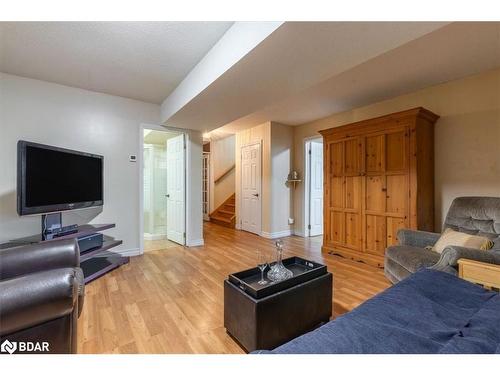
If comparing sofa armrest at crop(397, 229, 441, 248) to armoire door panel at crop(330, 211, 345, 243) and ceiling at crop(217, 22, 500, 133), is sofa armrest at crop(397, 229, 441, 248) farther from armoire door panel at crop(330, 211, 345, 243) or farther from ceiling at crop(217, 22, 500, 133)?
ceiling at crop(217, 22, 500, 133)

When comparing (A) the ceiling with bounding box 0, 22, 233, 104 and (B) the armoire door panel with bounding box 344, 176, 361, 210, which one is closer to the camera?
(A) the ceiling with bounding box 0, 22, 233, 104

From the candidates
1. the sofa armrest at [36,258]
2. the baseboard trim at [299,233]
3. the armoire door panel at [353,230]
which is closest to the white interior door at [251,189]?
the baseboard trim at [299,233]

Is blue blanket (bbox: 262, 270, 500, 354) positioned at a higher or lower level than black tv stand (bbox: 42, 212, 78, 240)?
lower

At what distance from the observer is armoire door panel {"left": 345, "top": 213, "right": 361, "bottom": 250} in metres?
3.25

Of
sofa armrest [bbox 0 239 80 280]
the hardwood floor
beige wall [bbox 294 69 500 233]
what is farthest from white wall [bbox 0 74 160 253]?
beige wall [bbox 294 69 500 233]

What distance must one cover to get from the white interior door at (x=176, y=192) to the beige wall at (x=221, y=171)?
233cm

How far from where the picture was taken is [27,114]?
8.86 ft

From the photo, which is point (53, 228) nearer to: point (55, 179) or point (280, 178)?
point (55, 179)

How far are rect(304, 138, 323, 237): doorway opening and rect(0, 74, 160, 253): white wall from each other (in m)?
2.91

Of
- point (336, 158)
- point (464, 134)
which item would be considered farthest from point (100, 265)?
point (464, 134)

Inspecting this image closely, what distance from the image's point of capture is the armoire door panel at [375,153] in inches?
118

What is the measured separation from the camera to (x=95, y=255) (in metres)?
2.88

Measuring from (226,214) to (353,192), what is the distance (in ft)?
12.1

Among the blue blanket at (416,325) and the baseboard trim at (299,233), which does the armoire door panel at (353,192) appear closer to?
the baseboard trim at (299,233)
